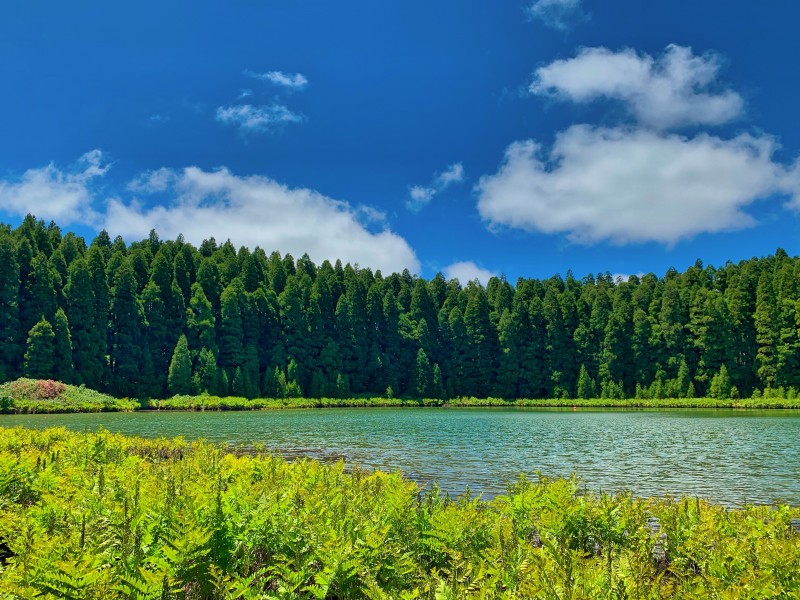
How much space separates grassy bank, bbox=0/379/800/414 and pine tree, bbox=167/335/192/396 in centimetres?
364

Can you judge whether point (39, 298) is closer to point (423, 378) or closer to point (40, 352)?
point (40, 352)

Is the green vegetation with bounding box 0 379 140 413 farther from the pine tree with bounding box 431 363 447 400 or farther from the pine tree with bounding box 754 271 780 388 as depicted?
the pine tree with bounding box 754 271 780 388

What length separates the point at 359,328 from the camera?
106 metres

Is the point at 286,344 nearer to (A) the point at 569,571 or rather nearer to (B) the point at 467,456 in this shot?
(B) the point at 467,456

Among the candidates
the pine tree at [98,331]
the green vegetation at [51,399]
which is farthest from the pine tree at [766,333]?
the pine tree at [98,331]

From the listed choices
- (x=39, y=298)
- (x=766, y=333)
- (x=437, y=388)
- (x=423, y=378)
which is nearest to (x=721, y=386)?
(x=766, y=333)

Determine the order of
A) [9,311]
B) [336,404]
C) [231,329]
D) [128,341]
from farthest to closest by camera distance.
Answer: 1. [231,329]
2. [336,404]
3. [128,341]
4. [9,311]

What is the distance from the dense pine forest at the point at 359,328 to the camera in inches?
3169

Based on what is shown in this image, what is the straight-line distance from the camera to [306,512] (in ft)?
24.7

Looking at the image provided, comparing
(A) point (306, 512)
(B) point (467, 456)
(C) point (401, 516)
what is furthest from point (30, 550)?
(B) point (467, 456)

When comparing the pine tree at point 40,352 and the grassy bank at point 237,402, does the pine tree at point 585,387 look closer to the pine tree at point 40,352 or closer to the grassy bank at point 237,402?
the grassy bank at point 237,402

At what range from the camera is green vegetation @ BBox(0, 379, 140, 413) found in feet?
185

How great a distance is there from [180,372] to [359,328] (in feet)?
109

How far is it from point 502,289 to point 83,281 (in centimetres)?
7242
